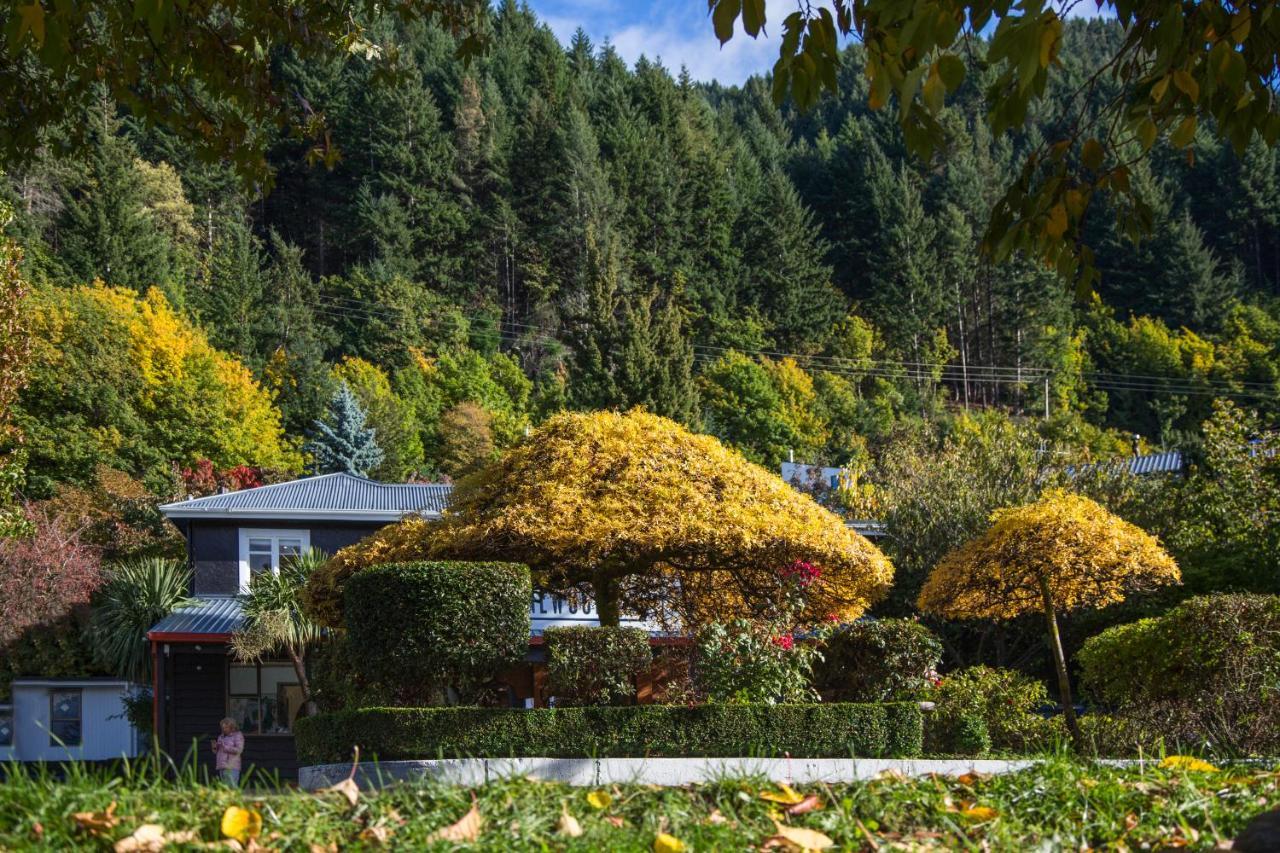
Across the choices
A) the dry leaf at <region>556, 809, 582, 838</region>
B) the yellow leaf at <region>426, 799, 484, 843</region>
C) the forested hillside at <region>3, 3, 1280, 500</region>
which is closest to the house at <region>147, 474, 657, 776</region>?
the forested hillside at <region>3, 3, 1280, 500</region>

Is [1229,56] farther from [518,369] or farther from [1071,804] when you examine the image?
[518,369]

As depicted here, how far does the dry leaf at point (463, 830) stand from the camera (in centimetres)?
411

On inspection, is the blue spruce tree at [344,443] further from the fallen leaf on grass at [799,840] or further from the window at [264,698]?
the fallen leaf on grass at [799,840]

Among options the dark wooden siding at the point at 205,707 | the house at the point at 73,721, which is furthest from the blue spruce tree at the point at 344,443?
the dark wooden siding at the point at 205,707

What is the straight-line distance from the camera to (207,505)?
28.0 m

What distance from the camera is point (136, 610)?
2705 cm

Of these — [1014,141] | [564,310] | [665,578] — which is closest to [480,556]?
[665,578]

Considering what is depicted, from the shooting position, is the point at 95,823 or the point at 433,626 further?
the point at 433,626

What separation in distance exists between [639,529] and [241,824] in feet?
43.3

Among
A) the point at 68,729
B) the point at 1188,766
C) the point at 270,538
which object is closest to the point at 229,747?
the point at 270,538

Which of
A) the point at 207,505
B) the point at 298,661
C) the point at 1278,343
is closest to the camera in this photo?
the point at 298,661

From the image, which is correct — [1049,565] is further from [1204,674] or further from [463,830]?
[463,830]

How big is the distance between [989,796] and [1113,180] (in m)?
2.78

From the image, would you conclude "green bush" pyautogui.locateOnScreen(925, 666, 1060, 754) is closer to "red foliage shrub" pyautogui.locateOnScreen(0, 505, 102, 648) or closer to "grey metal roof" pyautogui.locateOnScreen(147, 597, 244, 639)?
"grey metal roof" pyautogui.locateOnScreen(147, 597, 244, 639)
